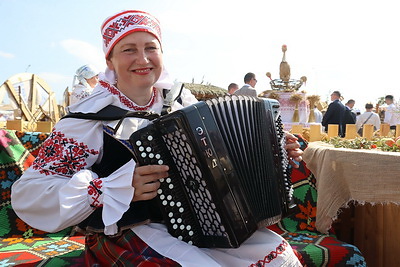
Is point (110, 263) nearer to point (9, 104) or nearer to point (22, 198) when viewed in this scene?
point (22, 198)

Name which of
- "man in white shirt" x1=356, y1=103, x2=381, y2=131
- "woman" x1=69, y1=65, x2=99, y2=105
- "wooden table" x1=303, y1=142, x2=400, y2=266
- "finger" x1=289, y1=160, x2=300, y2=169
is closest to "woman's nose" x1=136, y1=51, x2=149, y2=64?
"finger" x1=289, y1=160, x2=300, y2=169

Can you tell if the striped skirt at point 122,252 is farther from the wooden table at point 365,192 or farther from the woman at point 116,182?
the wooden table at point 365,192

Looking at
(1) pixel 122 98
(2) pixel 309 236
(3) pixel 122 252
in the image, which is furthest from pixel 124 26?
(2) pixel 309 236

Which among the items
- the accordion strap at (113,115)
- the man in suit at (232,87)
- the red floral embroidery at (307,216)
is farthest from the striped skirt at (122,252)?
the man in suit at (232,87)

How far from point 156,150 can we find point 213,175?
0.24 meters

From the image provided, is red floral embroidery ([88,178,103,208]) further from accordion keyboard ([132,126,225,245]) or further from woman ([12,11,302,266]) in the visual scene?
accordion keyboard ([132,126,225,245])

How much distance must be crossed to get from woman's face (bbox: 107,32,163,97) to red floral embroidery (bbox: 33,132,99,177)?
0.37m

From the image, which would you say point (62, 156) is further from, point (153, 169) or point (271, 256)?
point (271, 256)

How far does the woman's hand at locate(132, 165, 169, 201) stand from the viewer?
4.78ft

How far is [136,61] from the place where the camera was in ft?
5.89

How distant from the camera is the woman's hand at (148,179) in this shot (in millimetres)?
1458

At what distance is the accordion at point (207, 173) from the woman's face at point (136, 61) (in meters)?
0.42

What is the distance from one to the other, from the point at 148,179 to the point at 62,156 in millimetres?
432

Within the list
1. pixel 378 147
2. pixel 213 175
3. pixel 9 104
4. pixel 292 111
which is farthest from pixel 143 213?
pixel 9 104
